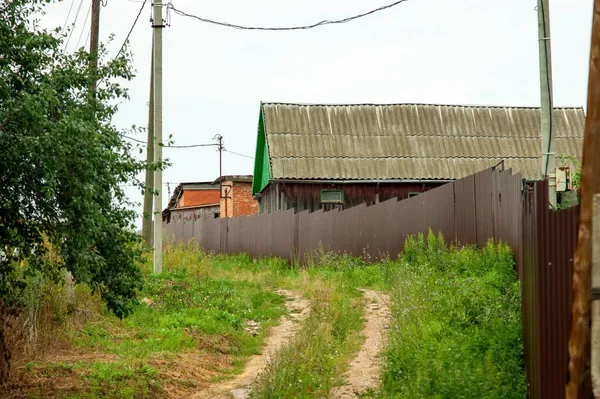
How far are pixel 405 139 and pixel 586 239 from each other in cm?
2606

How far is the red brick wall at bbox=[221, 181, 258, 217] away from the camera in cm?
4394

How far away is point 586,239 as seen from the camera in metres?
3.96

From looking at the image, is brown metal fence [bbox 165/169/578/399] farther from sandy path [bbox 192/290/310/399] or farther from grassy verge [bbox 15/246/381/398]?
sandy path [bbox 192/290/310/399]

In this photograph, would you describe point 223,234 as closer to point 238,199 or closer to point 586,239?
point 238,199

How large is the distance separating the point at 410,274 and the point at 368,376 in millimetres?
4589

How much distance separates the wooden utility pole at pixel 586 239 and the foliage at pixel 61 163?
14.8ft

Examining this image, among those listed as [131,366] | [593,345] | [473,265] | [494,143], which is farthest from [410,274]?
[494,143]

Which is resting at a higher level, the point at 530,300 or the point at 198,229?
the point at 198,229

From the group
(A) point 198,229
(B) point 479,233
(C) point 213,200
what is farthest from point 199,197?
(B) point 479,233

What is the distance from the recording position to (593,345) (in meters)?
3.53

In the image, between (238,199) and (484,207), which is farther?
(238,199)

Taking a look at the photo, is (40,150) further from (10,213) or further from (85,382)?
(85,382)

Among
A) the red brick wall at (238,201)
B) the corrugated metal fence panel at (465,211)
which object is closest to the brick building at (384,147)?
the corrugated metal fence panel at (465,211)

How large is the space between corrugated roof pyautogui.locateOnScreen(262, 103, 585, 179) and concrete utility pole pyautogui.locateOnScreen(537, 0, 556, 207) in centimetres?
1463
